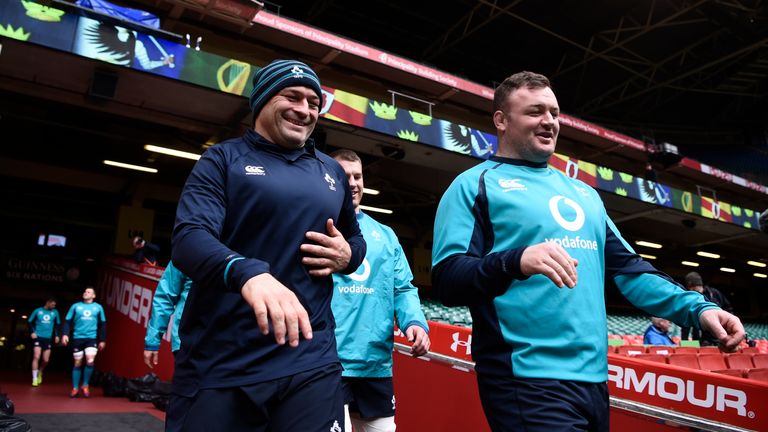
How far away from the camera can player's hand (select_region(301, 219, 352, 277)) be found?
1.45 meters

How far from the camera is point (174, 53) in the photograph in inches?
356

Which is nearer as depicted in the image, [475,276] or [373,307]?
[475,276]

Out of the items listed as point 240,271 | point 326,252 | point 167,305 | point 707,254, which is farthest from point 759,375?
point 707,254

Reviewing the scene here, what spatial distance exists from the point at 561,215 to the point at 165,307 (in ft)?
9.28

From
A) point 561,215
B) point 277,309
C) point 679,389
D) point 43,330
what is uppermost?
point 561,215

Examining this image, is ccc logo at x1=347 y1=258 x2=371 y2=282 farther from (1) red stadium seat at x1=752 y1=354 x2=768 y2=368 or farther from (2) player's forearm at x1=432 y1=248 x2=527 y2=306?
(1) red stadium seat at x1=752 y1=354 x2=768 y2=368

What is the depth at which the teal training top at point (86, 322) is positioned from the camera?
8.94 metres

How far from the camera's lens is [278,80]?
160 centimetres

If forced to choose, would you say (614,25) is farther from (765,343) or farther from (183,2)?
(183,2)

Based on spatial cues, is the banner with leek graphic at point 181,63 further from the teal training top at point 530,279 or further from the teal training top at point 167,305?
the teal training top at point 530,279

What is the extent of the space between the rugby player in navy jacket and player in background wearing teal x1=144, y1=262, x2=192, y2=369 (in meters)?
2.13

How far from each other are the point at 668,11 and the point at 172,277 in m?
Answer: 20.9

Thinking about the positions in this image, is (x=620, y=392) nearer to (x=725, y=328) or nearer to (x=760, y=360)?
(x=725, y=328)

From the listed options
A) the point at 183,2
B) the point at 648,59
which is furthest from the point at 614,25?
the point at 183,2
